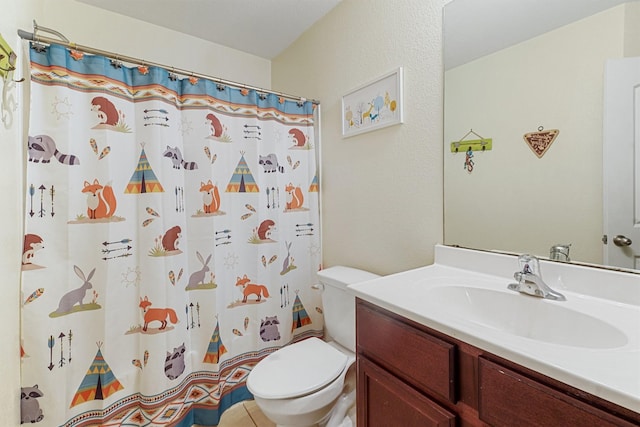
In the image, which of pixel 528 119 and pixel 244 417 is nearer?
pixel 528 119

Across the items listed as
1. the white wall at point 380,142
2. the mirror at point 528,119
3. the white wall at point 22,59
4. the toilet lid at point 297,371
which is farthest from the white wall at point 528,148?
the white wall at point 22,59

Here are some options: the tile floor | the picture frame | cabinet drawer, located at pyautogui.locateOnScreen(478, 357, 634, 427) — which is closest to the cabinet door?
cabinet drawer, located at pyautogui.locateOnScreen(478, 357, 634, 427)

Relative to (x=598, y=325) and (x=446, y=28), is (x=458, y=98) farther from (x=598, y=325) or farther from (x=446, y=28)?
(x=598, y=325)

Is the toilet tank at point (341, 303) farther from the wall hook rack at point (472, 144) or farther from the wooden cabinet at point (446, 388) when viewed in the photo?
the wall hook rack at point (472, 144)

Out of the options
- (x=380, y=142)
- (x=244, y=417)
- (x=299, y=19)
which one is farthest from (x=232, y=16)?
(x=244, y=417)

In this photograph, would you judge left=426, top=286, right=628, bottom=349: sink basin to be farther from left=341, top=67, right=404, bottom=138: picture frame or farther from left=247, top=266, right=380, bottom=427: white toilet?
left=341, top=67, right=404, bottom=138: picture frame

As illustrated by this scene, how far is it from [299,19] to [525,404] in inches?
86.2

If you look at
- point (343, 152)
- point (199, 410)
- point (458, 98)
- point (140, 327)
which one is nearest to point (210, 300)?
point (140, 327)

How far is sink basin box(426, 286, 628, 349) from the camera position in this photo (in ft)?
2.45

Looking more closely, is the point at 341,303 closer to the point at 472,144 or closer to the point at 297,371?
the point at 297,371

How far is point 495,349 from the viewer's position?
24.9 inches

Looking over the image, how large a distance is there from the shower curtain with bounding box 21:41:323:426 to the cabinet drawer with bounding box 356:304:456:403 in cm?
96

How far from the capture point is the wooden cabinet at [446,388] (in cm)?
54

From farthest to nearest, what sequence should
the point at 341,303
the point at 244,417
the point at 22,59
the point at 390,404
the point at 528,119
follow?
1. the point at 244,417
2. the point at 341,303
3. the point at 22,59
4. the point at 528,119
5. the point at 390,404
